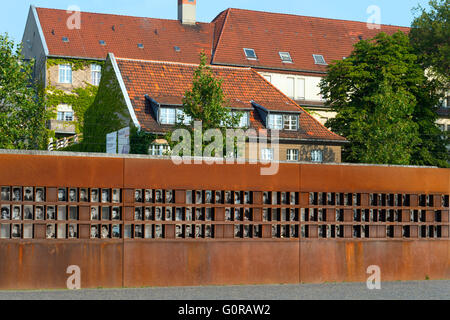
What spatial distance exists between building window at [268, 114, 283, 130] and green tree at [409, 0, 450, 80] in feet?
44.0

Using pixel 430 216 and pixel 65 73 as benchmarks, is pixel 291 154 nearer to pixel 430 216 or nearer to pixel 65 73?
pixel 65 73

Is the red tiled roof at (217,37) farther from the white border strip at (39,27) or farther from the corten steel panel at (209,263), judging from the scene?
the corten steel panel at (209,263)

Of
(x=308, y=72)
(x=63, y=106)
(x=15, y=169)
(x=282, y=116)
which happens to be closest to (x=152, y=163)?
(x=15, y=169)

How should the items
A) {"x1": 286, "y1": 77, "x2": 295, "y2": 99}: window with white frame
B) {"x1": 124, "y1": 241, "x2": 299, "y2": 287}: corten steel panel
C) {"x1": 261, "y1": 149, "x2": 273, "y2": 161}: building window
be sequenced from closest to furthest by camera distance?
1. {"x1": 124, "y1": 241, "x2": 299, "y2": 287}: corten steel panel
2. {"x1": 261, "y1": 149, "x2": 273, "y2": 161}: building window
3. {"x1": 286, "y1": 77, "x2": 295, "y2": 99}: window with white frame

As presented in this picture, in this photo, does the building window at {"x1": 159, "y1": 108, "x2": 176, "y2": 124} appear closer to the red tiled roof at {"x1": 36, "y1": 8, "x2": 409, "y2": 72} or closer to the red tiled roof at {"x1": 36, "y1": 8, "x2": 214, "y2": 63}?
the red tiled roof at {"x1": 36, "y1": 8, "x2": 214, "y2": 63}

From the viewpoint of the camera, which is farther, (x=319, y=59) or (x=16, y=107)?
(x=319, y=59)

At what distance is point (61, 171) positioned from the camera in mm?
19250

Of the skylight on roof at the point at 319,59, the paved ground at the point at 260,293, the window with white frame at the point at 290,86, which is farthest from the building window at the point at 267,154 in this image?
the paved ground at the point at 260,293

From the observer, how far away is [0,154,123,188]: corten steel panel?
18828 millimetres

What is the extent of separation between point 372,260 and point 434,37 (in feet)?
127

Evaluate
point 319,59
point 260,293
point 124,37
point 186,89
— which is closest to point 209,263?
point 260,293

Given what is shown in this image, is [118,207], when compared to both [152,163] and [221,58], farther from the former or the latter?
[221,58]

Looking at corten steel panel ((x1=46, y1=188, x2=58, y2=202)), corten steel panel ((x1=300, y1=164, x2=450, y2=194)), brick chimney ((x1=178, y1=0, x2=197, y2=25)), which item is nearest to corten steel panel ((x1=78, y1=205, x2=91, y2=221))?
corten steel panel ((x1=46, y1=188, x2=58, y2=202))
